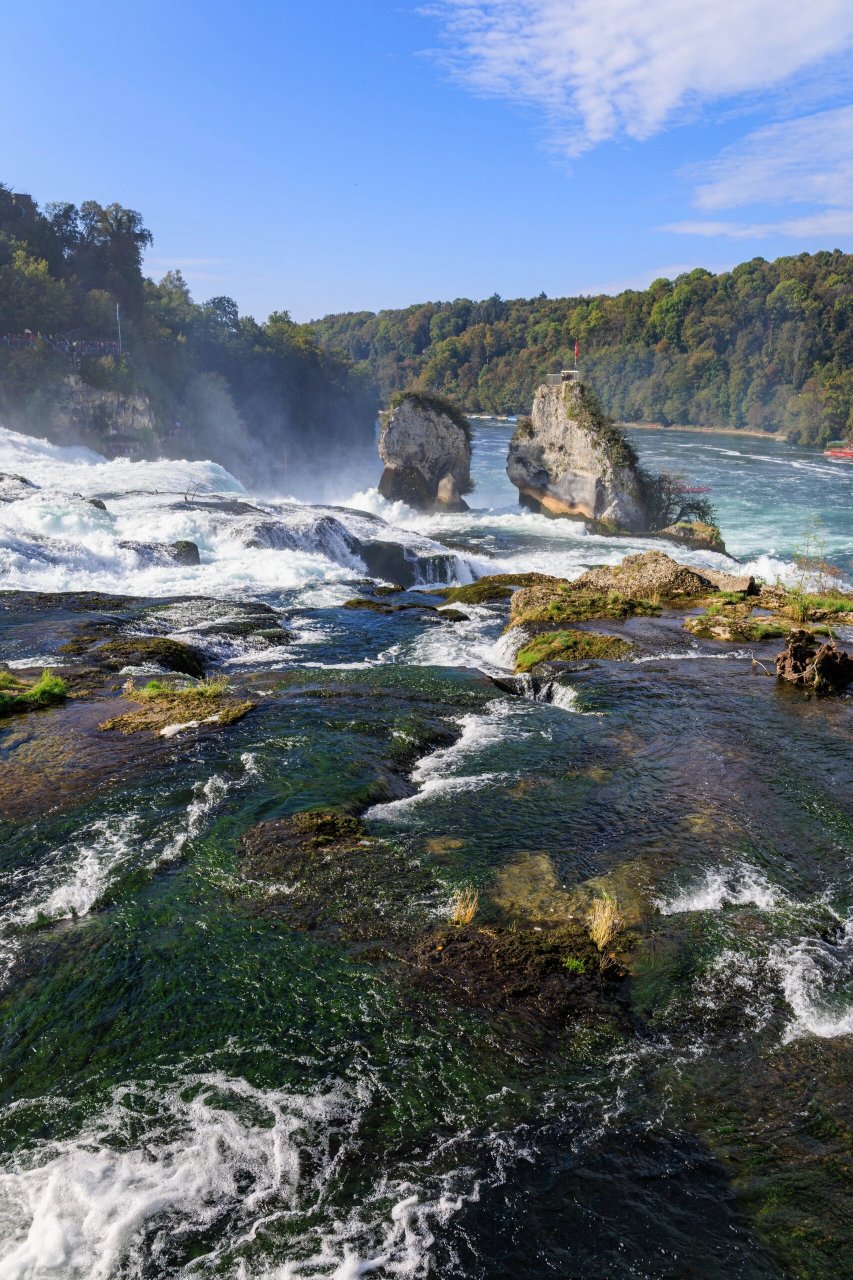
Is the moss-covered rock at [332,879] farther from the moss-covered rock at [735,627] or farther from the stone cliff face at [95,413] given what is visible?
the stone cliff face at [95,413]

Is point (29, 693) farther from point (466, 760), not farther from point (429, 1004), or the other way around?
point (429, 1004)

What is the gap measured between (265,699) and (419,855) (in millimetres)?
6454

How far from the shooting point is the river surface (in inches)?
224

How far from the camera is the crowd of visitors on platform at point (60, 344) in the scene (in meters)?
66.7

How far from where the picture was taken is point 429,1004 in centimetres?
776

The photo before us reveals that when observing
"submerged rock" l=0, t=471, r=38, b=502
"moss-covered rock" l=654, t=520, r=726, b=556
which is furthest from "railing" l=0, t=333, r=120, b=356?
"moss-covered rock" l=654, t=520, r=726, b=556

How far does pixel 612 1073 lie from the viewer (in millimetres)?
7051

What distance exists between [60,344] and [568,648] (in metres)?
67.9

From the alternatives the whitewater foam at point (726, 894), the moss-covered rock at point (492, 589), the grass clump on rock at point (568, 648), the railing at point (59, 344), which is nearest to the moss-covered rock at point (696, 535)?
the moss-covered rock at point (492, 589)

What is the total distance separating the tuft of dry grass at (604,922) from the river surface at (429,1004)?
308 mm

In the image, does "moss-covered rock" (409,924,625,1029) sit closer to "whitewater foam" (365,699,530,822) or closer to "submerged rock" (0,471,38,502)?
"whitewater foam" (365,699,530,822)

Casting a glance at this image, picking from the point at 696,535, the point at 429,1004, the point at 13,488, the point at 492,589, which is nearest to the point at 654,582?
the point at 492,589

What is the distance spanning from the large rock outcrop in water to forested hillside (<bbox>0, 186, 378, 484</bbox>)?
2860 cm

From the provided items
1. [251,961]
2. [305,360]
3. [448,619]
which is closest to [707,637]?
[448,619]
